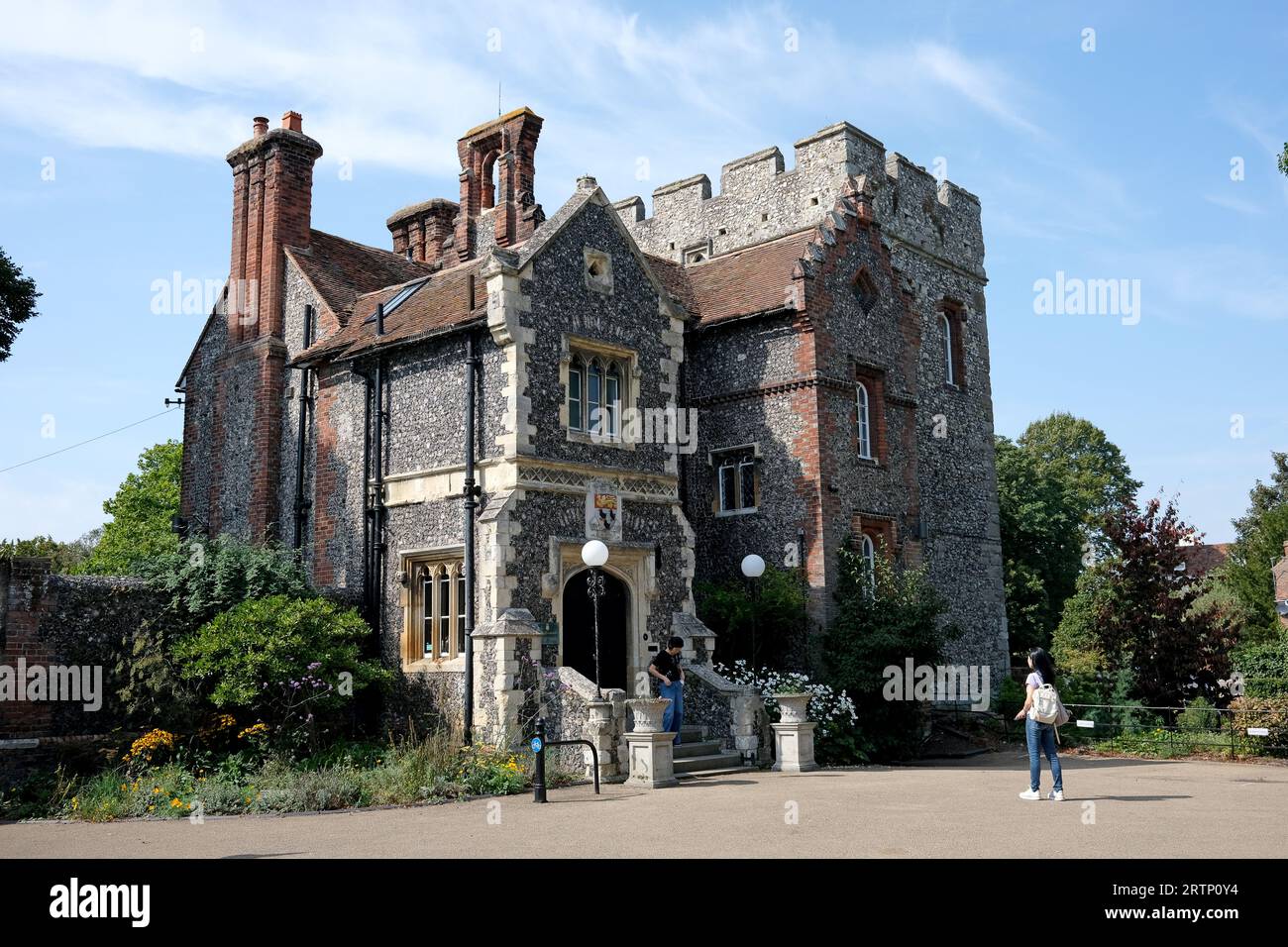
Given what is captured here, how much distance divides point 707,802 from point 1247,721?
1090cm

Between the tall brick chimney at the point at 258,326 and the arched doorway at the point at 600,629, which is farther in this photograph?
the tall brick chimney at the point at 258,326

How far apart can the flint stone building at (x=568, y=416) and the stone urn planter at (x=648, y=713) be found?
60 centimetres

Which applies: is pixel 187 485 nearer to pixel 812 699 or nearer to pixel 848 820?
pixel 812 699

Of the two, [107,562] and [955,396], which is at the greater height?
[955,396]

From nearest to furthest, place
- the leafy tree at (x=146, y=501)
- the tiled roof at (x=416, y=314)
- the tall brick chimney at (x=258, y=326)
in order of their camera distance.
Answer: the tiled roof at (x=416, y=314)
the tall brick chimney at (x=258, y=326)
the leafy tree at (x=146, y=501)

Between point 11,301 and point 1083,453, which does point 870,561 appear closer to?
point 11,301

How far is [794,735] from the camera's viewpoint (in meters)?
16.2

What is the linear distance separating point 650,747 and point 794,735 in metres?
2.91

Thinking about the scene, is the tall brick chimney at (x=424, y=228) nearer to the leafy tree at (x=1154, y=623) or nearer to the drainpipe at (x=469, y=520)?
the drainpipe at (x=469, y=520)

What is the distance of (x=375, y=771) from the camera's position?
13.7 meters

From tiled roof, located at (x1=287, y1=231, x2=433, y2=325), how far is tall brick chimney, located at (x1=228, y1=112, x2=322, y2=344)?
475mm

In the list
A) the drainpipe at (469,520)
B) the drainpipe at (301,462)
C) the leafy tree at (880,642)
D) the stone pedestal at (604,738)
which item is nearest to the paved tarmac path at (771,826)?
the stone pedestal at (604,738)

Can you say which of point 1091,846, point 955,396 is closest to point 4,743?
point 1091,846

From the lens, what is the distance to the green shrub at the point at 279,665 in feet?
50.2
